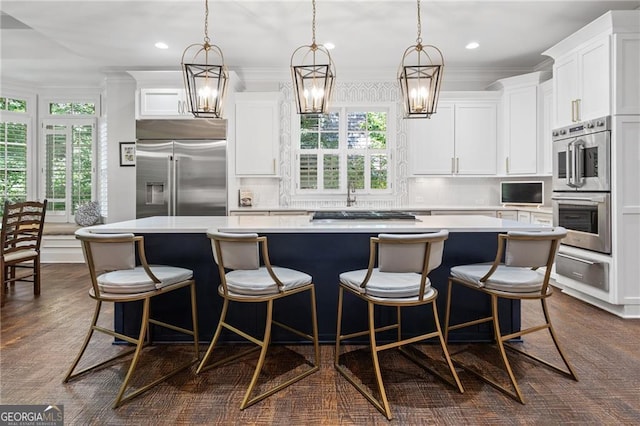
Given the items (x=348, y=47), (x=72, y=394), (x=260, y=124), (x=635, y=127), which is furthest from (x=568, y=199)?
(x=72, y=394)

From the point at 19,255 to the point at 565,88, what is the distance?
589 centimetres

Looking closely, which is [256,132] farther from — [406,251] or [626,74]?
[626,74]

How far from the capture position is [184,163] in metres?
5.10

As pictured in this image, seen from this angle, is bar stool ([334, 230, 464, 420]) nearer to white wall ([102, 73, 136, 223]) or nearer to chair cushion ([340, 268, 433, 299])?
chair cushion ([340, 268, 433, 299])

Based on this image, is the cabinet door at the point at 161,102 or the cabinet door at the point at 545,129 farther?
the cabinet door at the point at 161,102

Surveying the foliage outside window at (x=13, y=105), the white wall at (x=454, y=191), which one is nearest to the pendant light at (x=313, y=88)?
the white wall at (x=454, y=191)

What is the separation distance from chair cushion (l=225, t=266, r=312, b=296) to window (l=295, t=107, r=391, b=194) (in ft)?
11.3

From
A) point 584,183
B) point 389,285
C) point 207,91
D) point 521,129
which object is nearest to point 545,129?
point 521,129

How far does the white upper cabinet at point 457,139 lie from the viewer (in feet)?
17.8

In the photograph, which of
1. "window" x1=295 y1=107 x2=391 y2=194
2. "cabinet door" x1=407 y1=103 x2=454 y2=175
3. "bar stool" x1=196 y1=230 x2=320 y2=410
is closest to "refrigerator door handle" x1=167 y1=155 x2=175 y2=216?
"window" x1=295 y1=107 x2=391 y2=194

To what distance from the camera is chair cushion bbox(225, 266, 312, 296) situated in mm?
2164

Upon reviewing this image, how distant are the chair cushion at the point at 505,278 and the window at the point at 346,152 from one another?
335 centimetres

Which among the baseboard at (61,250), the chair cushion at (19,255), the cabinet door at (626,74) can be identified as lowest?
the baseboard at (61,250)

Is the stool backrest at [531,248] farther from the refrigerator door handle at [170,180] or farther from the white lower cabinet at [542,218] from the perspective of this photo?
the refrigerator door handle at [170,180]
